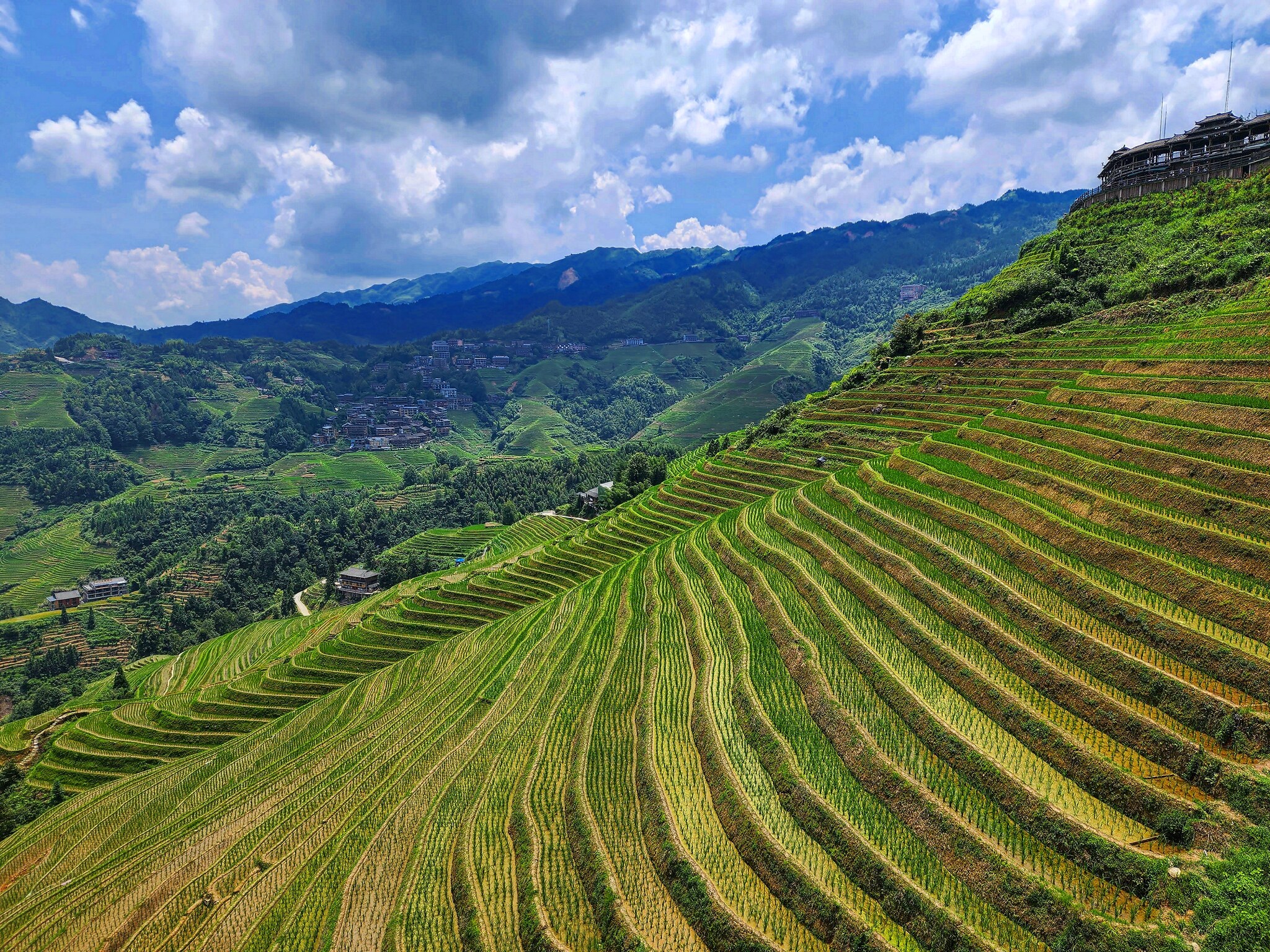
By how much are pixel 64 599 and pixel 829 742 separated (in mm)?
105696

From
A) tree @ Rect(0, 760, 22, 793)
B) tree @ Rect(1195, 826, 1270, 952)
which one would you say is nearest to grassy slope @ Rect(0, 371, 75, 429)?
tree @ Rect(0, 760, 22, 793)

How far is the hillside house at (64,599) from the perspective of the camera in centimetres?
8412

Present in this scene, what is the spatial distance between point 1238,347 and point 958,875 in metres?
26.6

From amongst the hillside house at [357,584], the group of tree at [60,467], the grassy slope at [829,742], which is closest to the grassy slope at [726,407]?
the hillside house at [357,584]

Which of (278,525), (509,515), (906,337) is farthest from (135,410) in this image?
(906,337)

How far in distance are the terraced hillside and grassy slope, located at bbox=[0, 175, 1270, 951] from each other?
10cm

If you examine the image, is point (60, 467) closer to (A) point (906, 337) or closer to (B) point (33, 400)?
(B) point (33, 400)

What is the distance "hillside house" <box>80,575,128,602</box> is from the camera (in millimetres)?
90062

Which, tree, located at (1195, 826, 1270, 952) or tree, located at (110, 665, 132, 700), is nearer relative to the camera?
tree, located at (1195, 826, 1270, 952)

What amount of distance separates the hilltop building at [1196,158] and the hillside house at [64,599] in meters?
134

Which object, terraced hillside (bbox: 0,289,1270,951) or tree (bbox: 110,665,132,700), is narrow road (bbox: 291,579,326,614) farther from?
terraced hillside (bbox: 0,289,1270,951)

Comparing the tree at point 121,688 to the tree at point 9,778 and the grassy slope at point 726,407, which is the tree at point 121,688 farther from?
the grassy slope at point 726,407

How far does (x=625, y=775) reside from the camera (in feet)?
67.4

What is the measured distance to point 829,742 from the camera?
1883 centimetres
